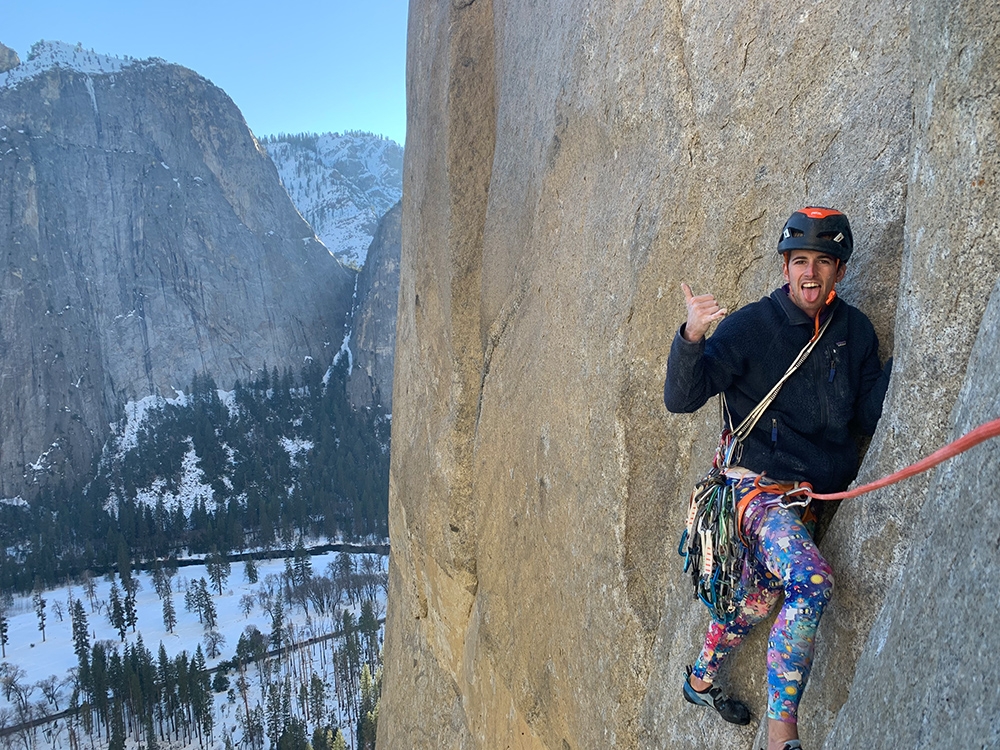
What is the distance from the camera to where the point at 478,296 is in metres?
7.46

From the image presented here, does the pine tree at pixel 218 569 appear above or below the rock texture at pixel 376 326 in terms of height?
below

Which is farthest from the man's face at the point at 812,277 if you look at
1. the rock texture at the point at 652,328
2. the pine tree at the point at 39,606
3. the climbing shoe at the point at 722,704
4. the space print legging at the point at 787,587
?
the pine tree at the point at 39,606

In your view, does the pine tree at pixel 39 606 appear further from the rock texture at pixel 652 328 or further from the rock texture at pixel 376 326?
the rock texture at pixel 652 328

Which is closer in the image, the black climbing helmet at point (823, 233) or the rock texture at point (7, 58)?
the black climbing helmet at point (823, 233)

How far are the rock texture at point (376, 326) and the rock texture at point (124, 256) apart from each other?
541cm

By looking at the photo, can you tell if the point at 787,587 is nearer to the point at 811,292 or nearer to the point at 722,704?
the point at 722,704

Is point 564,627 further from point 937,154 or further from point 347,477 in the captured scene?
point 347,477

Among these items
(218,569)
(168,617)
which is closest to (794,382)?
(168,617)

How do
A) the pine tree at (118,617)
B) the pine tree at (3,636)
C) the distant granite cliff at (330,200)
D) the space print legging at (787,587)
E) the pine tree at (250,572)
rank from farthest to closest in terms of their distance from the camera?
the distant granite cliff at (330,200)
the pine tree at (250,572)
the pine tree at (118,617)
the pine tree at (3,636)
the space print legging at (787,587)

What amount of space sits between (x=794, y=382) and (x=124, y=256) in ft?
321

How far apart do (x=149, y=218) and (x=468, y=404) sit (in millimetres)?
95134

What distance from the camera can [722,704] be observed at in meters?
2.81

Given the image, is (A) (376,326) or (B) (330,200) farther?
(B) (330,200)

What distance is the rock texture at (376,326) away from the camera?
97.6m
